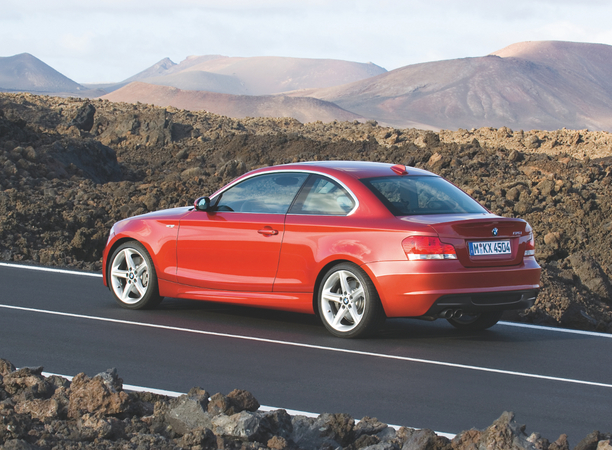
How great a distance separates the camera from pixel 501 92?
13025 cm

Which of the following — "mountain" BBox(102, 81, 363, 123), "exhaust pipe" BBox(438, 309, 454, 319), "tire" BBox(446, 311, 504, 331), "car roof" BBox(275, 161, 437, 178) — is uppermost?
"mountain" BBox(102, 81, 363, 123)

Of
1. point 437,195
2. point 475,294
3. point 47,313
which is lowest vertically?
point 47,313

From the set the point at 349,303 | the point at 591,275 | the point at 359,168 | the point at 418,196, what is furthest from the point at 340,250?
the point at 591,275

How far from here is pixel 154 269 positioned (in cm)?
945

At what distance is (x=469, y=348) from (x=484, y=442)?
3.74 metres

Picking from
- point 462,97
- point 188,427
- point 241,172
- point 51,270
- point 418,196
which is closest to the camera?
point 188,427

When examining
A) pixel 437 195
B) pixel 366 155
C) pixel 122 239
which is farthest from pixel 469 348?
pixel 366 155

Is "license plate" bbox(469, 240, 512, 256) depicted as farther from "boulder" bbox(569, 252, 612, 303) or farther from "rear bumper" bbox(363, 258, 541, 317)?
"boulder" bbox(569, 252, 612, 303)

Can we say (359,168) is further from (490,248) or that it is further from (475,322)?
(475,322)

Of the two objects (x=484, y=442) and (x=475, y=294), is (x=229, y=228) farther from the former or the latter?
(x=484, y=442)

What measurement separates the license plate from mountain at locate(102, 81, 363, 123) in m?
103

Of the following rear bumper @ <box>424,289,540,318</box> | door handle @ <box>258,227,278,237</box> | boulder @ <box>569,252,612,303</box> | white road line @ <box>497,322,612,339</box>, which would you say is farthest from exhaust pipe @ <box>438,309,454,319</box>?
boulder @ <box>569,252,612,303</box>

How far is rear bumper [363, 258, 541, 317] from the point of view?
24.8 feet

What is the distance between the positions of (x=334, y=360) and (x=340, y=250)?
46.0 inches
